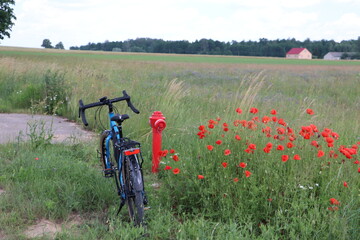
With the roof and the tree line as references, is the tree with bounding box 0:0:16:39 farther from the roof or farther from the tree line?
the roof

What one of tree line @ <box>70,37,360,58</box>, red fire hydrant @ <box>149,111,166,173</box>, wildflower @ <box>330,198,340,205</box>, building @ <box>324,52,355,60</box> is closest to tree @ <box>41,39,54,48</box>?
tree line @ <box>70,37,360,58</box>

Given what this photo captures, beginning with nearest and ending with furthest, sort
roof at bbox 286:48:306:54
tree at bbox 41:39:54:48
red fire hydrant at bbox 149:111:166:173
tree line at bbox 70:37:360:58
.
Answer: red fire hydrant at bbox 149:111:166:173, tree line at bbox 70:37:360:58, roof at bbox 286:48:306:54, tree at bbox 41:39:54:48

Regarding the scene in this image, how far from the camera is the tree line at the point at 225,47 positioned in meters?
107

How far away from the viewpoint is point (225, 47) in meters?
109

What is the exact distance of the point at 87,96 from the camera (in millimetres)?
9031

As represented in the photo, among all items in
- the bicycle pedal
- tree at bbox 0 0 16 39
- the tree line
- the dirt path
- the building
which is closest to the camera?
the bicycle pedal

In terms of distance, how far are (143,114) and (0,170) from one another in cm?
304

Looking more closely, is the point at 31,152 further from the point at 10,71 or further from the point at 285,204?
the point at 10,71

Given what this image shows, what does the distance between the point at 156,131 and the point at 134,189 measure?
1690 mm

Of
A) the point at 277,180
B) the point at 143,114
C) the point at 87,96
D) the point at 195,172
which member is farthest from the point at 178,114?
the point at 277,180

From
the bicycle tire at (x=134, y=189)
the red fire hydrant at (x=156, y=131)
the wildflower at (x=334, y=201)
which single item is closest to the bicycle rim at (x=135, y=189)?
the bicycle tire at (x=134, y=189)

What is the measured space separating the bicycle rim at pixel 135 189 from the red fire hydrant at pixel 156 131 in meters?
1.46

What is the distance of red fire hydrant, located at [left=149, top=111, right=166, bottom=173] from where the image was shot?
479 centimetres

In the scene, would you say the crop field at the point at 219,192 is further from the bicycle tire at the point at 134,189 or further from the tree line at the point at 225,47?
the tree line at the point at 225,47
